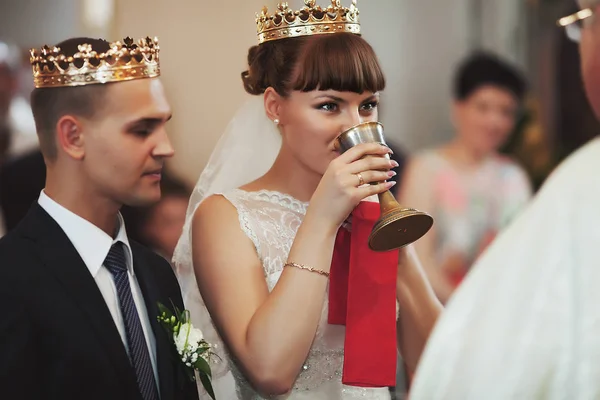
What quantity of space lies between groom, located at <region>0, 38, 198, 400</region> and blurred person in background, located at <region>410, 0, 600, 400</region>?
3.15 ft

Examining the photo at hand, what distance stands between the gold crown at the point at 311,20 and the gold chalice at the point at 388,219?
1.06ft

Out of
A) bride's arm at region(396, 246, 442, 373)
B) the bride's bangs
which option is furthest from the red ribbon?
the bride's bangs

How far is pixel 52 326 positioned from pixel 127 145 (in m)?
0.47

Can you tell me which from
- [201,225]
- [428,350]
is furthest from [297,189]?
[428,350]

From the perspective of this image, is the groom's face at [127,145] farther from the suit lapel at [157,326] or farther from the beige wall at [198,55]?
the beige wall at [198,55]

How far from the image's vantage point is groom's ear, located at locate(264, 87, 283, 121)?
7.68 ft

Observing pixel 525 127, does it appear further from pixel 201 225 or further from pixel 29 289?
pixel 29 289

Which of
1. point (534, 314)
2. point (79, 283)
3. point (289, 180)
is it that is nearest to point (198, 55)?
point (289, 180)

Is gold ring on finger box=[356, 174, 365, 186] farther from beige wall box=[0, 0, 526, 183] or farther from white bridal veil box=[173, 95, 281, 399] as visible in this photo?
beige wall box=[0, 0, 526, 183]

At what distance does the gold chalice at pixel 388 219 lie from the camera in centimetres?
199

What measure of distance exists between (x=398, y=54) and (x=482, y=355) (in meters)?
5.42

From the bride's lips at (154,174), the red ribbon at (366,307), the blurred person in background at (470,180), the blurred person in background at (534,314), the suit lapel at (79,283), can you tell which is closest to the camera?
the blurred person in background at (534,314)

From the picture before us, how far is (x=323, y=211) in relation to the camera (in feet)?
6.97

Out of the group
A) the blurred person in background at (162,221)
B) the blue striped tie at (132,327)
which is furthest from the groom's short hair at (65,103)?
the blurred person in background at (162,221)
